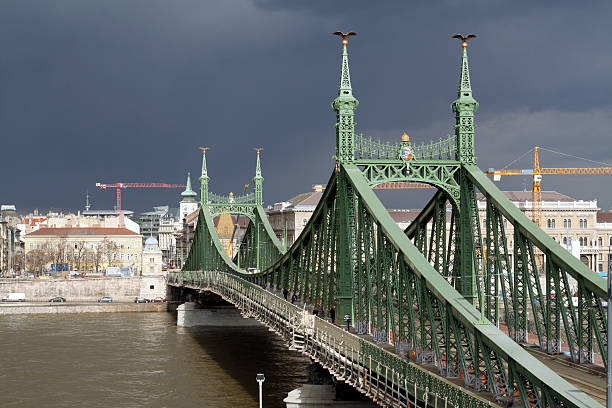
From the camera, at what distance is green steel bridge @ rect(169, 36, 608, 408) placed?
21016mm

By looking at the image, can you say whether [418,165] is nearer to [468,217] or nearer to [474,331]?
[468,217]

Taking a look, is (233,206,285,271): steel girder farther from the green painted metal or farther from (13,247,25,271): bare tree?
(13,247,25,271): bare tree

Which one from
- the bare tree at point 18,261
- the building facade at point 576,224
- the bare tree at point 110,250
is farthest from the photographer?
the bare tree at point 110,250

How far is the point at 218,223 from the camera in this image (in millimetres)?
155250

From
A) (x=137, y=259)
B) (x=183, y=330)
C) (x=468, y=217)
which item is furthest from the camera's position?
(x=137, y=259)

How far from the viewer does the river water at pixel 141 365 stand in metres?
45.3

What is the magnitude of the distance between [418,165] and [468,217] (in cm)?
288

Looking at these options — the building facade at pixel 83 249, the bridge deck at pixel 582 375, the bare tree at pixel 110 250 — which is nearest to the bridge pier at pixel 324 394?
the bridge deck at pixel 582 375

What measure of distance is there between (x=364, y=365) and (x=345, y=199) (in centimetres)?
821

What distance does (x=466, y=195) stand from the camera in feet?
104

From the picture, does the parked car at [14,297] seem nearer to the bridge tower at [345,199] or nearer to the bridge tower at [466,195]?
the bridge tower at [345,199]

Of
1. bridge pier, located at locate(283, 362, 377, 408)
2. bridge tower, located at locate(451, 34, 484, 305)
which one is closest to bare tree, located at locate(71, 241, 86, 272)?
bridge pier, located at locate(283, 362, 377, 408)

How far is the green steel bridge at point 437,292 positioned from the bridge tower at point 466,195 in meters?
0.04

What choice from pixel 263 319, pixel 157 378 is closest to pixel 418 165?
pixel 263 319
